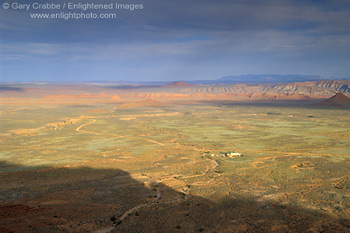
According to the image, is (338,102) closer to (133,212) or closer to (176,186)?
(176,186)

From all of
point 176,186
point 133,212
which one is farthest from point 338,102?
point 133,212

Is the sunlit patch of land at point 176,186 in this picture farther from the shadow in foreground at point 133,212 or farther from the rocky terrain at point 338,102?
the rocky terrain at point 338,102

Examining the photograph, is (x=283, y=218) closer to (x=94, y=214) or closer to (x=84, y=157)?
(x=94, y=214)

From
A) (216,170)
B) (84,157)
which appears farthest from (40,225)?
(84,157)

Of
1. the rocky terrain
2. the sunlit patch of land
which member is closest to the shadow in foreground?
the sunlit patch of land

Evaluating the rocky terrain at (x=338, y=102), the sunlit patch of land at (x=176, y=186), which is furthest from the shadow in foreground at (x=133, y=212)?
the rocky terrain at (x=338, y=102)

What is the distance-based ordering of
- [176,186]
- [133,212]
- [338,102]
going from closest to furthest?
[133,212] < [176,186] < [338,102]

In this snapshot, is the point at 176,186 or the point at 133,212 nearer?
the point at 133,212

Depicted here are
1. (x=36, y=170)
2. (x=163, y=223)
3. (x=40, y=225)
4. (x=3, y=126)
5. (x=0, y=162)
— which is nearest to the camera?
(x=40, y=225)
